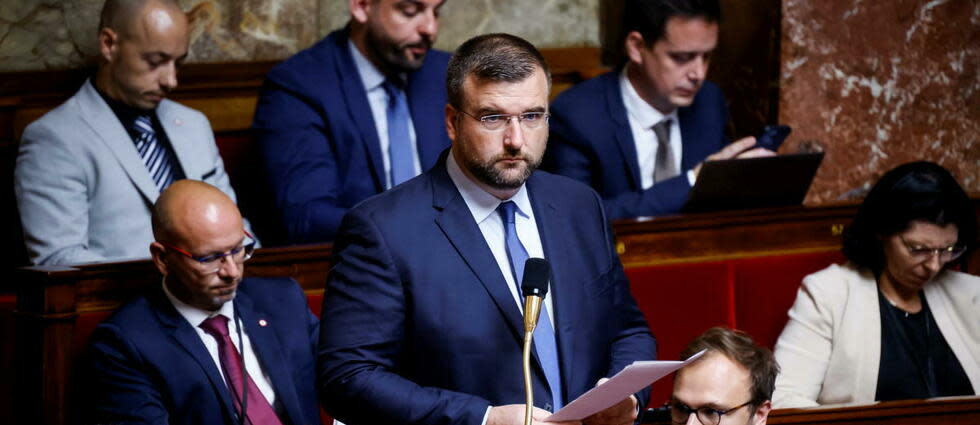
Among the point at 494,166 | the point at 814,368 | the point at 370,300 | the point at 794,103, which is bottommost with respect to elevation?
the point at 814,368

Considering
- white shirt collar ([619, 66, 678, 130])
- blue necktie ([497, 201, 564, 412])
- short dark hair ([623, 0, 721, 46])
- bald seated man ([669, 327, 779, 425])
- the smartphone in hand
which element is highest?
short dark hair ([623, 0, 721, 46])

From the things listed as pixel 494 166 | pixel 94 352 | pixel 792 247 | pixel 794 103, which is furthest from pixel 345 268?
pixel 794 103

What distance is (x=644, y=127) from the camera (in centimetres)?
304

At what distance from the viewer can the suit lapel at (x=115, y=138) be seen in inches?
107

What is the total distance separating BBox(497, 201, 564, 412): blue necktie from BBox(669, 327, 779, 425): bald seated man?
319 millimetres

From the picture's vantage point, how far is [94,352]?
2184mm

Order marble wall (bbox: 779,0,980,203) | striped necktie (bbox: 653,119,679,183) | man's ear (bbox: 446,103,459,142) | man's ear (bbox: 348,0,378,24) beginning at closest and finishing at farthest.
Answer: man's ear (bbox: 446,103,459,142)
man's ear (bbox: 348,0,378,24)
striped necktie (bbox: 653,119,679,183)
marble wall (bbox: 779,0,980,203)

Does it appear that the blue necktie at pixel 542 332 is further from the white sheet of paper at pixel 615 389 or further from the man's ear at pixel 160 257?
the man's ear at pixel 160 257

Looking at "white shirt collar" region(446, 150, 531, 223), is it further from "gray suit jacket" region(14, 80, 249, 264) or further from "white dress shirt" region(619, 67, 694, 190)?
"white dress shirt" region(619, 67, 694, 190)

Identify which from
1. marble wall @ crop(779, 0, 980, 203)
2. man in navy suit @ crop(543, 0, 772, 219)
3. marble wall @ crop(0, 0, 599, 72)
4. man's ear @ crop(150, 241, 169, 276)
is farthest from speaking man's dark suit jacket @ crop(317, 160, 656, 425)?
marble wall @ crop(0, 0, 599, 72)

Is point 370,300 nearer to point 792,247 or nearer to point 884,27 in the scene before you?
point 792,247

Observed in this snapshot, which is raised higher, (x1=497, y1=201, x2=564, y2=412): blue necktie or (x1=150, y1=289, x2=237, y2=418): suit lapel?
(x1=497, y1=201, x2=564, y2=412): blue necktie

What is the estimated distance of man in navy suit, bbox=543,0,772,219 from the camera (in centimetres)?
294

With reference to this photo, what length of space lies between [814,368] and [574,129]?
0.77 meters
